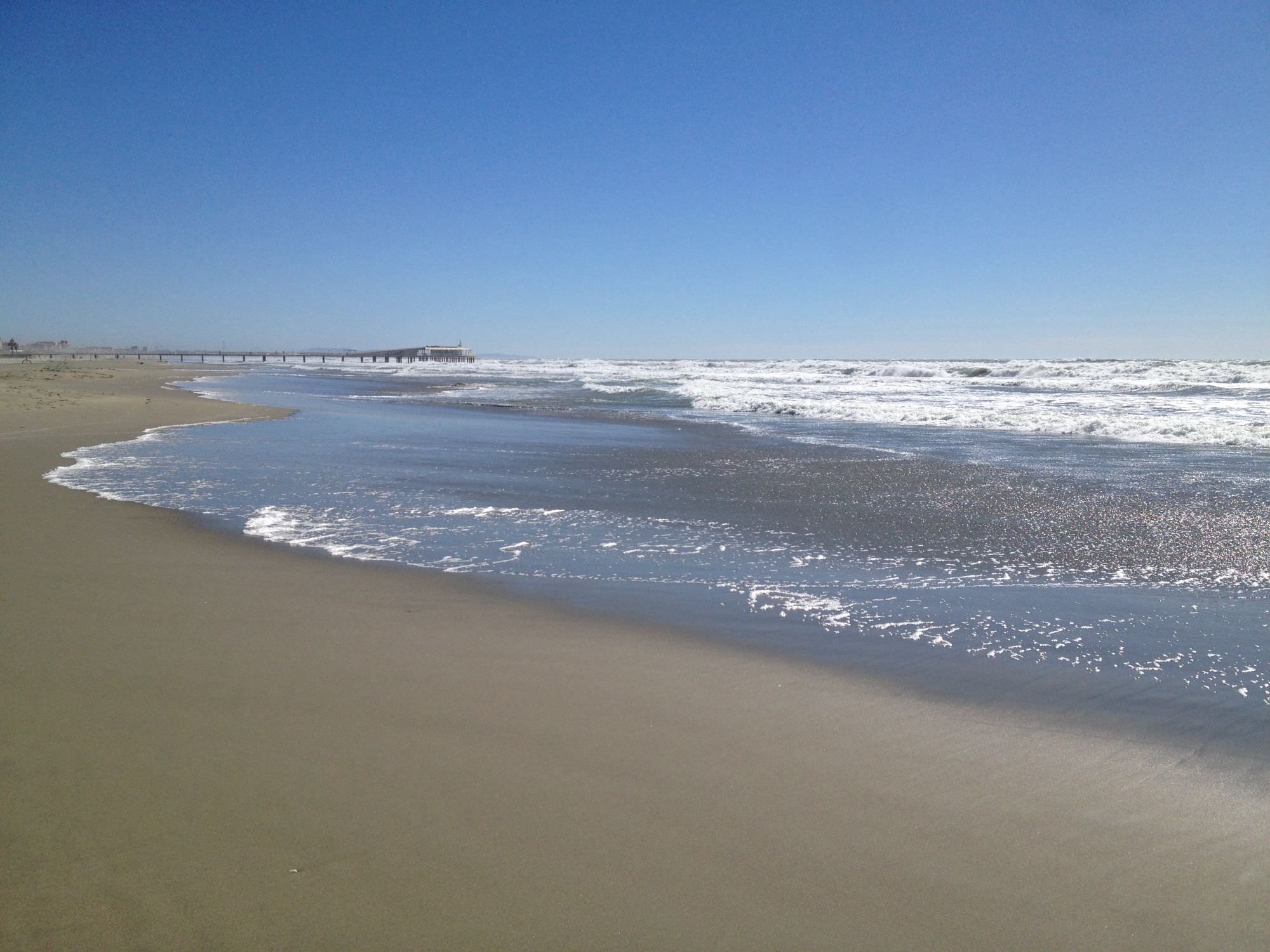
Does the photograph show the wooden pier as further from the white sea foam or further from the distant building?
the white sea foam

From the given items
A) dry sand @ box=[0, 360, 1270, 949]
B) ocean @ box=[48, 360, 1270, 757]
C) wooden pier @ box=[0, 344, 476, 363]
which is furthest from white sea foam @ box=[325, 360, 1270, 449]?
wooden pier @ box=[0, 344, 476, 363]

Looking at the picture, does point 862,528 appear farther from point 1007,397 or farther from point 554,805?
point 1007,397

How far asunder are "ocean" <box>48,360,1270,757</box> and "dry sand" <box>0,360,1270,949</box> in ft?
2.27

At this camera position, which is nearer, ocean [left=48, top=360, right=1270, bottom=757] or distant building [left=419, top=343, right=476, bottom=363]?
ocean [left=48, top=360, right=1270, bottom=757]

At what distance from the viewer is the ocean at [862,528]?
15.5ft

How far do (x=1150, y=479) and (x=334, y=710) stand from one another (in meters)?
11.8

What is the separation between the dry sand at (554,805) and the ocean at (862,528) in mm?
692

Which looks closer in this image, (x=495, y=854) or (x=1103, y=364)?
(x=495, y=854)

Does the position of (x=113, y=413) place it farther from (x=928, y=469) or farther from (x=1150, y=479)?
(x=1150, y=479)

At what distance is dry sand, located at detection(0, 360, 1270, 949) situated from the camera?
96.3 inches

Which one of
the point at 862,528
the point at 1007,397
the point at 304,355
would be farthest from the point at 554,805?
the point at 304,355

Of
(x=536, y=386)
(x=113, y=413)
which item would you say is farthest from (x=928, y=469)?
(x=536, y=386)

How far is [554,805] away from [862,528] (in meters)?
6.03

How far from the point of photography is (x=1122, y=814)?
3111 mm
